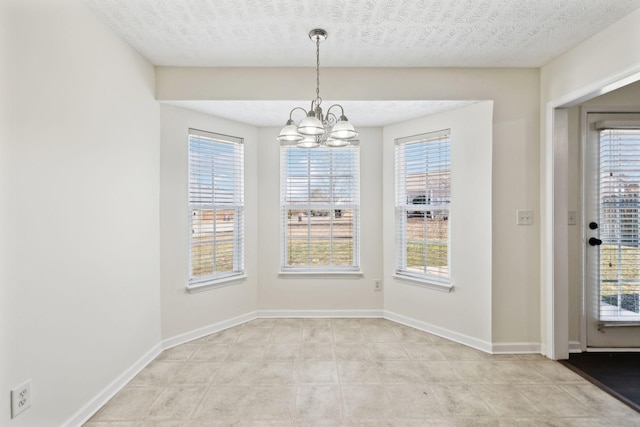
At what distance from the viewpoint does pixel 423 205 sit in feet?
11.0

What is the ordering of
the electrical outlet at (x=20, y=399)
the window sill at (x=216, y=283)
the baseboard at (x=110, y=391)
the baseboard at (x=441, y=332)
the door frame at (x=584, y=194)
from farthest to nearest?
the window sill at (x=216, y=283), the baseboard at (x=441, y=332), the door frame at (x=584, y=194), the baseboard at (x=110, y=391), the electrical outlet at (x=20, y=399)

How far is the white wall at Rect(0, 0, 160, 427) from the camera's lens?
148 cm

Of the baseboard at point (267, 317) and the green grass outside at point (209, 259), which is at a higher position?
the green grass outside at point (209, 259)

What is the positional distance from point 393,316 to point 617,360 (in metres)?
1.95

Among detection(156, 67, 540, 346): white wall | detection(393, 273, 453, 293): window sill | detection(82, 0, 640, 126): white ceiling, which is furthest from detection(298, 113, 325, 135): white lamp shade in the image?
detection(393, 273, 453, 293): window sill

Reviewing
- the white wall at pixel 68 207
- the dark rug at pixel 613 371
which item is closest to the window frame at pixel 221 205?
the white wall at pixel 68 207

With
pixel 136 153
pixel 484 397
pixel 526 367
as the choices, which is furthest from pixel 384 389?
pixel 136 153

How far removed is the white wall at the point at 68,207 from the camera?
148 cm

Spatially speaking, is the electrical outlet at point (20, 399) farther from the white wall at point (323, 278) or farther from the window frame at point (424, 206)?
the window frame at point (424, 206)

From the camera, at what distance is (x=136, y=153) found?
2.46m

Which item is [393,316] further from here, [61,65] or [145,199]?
[61,65]

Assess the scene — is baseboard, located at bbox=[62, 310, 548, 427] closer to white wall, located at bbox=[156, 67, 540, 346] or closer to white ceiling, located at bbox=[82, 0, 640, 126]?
white wall, located at bbox=[156, 67, 540, 346]

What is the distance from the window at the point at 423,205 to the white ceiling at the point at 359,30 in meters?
0.58

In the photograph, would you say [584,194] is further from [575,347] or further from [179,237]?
[179,237]
